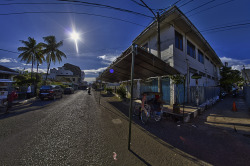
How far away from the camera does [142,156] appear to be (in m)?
2.35

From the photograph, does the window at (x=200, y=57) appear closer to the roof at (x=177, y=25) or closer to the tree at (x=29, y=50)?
the roof at (x=177, y=25)

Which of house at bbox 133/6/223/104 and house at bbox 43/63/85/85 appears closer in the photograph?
house at bbox 133/6/223/104

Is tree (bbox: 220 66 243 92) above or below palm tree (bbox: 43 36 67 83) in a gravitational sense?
below

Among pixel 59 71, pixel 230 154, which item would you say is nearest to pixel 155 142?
pixel 230 154

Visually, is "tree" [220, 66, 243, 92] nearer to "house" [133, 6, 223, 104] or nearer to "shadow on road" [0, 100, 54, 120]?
"house" [133, 6, 223, 104]

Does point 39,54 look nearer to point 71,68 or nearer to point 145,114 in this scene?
point 145,114

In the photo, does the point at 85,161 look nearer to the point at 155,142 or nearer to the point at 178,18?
the point at 155,142

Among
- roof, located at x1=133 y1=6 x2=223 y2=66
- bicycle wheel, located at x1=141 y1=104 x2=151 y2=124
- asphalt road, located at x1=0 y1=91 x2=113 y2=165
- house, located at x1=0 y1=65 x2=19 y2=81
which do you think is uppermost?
roof, located at x1=133 y1=6 x2=223 y2=66

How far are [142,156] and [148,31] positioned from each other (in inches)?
456

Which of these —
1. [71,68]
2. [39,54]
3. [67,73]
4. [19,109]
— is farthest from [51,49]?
[71,68]

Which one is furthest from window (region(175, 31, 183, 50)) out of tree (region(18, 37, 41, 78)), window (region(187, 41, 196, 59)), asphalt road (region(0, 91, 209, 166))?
tree (region(18, 37, 41, 78))

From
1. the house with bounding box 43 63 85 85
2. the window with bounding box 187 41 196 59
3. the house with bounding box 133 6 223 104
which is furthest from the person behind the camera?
the house with bounding box 43 63 85 85

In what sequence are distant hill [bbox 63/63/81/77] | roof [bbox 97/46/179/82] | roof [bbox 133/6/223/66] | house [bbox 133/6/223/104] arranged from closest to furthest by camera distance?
roof [bbox 97/46/179/82] → roof [bbox 133/6/223/66] → house [bbox 133/6/223/104] → distant hill [bbox 63/63/81/77]

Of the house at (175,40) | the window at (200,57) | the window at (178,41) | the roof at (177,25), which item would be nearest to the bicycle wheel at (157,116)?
the house at (175,40)
